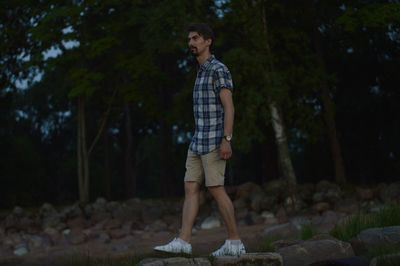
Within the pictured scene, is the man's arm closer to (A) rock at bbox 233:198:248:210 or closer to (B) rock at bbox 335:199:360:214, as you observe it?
(B) rock at bbox 335:199:360:214

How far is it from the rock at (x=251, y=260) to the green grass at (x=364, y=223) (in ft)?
5.04

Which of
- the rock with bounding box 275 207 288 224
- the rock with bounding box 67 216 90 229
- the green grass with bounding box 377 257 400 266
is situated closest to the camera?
the green grass with bounding box 377 257 400 266

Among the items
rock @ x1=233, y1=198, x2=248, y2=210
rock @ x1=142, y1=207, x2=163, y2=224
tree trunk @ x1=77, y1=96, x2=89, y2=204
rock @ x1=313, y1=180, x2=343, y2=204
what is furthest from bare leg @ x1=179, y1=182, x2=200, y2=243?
tree trunk @ x1=77, y1=96, x2=89, y2=204

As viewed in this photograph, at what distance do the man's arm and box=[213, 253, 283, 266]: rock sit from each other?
0.94 metres

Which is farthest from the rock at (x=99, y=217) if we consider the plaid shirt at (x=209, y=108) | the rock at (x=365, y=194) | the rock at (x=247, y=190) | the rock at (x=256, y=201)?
the plaid shirt at (x=209, y=108)

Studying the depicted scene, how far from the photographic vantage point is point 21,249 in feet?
47.4

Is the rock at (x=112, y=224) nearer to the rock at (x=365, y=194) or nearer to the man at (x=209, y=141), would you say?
the rock at (x=365, y=194)

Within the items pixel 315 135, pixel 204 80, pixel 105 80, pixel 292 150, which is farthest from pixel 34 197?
pixel 204 80

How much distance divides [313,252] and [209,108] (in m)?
1.58

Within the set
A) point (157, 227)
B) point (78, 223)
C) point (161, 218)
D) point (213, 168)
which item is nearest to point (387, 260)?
point (213, 168)

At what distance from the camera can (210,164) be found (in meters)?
6.39

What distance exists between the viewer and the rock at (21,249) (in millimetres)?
13909

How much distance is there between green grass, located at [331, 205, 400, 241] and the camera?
24.1 ft

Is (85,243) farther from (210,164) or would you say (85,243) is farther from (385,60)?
(385,60)
